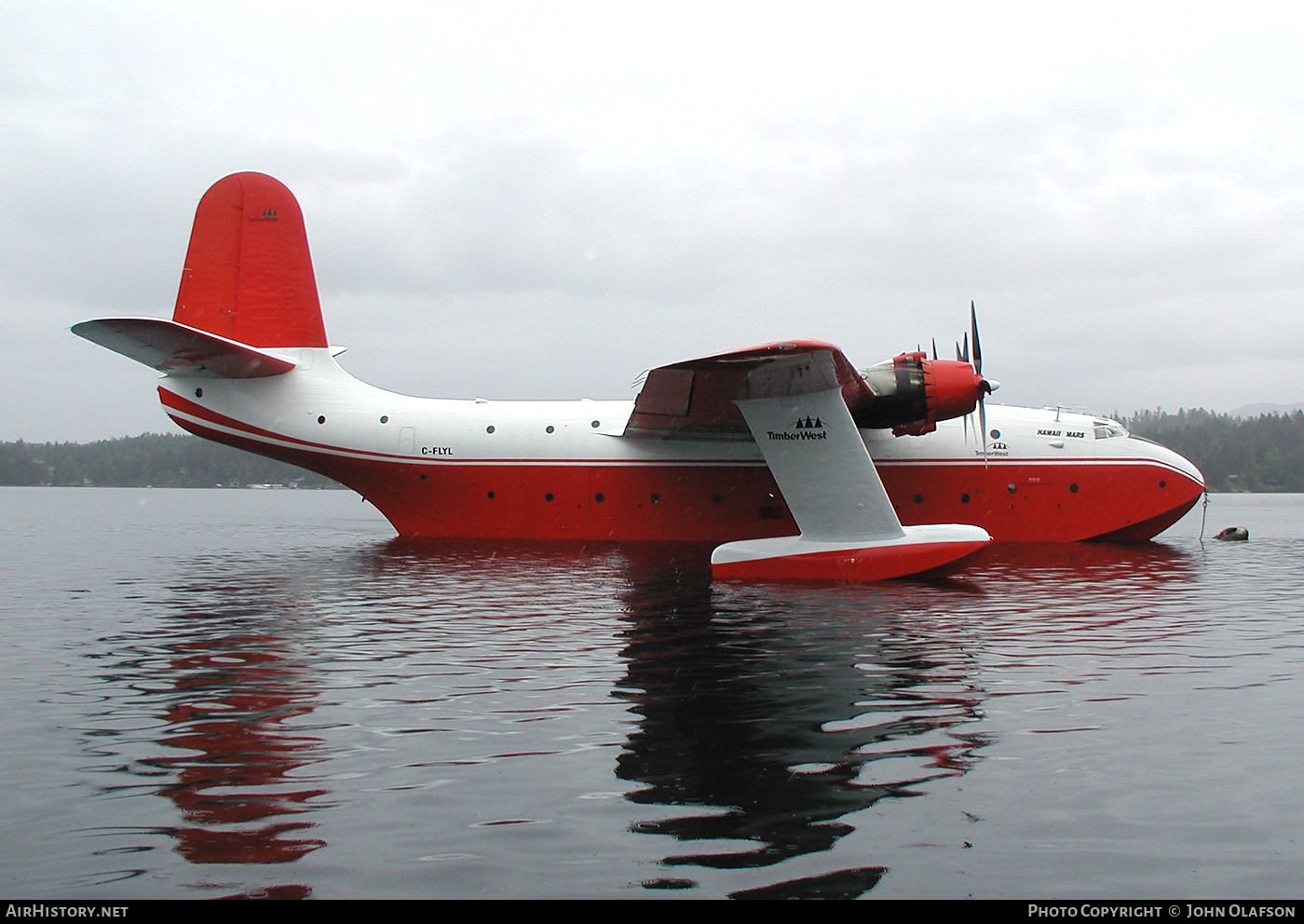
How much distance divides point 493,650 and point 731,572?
7305 mm

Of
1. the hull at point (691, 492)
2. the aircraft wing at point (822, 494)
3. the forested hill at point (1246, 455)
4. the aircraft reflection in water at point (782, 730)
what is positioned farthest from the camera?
the forested hill at point (1246, 455)

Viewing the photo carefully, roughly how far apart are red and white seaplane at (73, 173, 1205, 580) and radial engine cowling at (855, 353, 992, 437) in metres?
0.03

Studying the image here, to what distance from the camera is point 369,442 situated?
21.5 m

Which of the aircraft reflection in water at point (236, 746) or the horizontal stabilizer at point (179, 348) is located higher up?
the horizontal stabilizer at point (179, 348)

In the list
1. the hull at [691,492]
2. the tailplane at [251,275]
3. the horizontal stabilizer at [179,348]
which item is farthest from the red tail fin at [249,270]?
the hull at [691,492]

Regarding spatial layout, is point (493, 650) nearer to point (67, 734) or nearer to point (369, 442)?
point (67, 734)

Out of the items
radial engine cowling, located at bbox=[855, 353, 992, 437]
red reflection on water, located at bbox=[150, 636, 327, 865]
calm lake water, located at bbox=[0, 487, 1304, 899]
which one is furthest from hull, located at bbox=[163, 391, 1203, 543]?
red reflection on water, located at bbox=[150, 636, 327, 865]

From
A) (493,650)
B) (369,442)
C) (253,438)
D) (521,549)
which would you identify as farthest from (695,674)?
(253,438)

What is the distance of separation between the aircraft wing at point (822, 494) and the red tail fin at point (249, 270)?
10.8m

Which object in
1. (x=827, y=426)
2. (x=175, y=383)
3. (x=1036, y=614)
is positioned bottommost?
(x=1036, y=614)

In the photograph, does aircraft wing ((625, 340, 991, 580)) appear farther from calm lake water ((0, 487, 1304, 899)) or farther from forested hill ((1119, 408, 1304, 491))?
forested hill ((1119, 408, 1304, 491))

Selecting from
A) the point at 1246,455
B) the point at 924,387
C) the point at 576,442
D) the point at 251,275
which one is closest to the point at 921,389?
the point at 924,387

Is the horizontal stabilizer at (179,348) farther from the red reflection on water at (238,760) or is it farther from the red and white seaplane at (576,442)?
the red reflection on water at (238,760)

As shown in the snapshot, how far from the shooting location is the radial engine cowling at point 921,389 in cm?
1673
